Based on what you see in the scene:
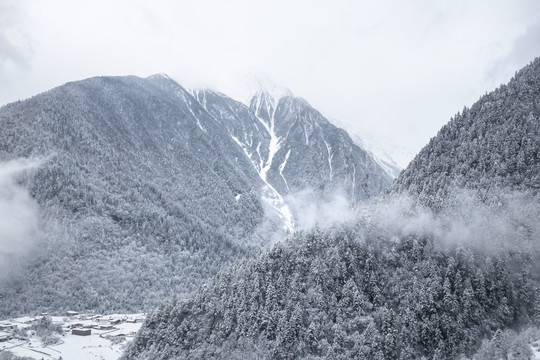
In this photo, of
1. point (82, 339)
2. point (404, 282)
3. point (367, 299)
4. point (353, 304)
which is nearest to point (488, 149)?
point (404, 282)

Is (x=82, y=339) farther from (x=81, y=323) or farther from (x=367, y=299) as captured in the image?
(x=367, y=299)

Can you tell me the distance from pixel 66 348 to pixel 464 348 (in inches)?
4432

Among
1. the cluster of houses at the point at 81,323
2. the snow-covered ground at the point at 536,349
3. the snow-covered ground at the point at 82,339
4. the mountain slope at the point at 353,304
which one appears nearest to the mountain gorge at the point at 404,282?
the mountain slope at the point at 353,304

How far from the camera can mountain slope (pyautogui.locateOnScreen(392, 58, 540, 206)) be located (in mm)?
113688

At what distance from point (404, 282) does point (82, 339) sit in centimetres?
10546

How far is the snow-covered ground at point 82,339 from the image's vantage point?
132250 mm

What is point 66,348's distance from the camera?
138625mm

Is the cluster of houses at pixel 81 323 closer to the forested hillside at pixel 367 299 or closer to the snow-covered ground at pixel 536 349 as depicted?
the forested hillside at pixel 367 299

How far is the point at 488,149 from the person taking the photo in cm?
12219

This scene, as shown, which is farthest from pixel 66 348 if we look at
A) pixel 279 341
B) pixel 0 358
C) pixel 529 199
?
pixel 529 199

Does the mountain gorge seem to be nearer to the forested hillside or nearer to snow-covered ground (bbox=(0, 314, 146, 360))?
the forested hillside

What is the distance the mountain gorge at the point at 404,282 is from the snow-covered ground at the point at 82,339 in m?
29.3

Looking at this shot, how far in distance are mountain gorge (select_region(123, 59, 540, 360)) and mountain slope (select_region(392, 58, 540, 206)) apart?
1.39ft

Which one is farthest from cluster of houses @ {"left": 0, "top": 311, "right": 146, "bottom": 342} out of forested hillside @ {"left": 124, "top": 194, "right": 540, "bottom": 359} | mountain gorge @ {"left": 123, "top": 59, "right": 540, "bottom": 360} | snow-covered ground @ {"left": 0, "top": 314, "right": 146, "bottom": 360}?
forested hillside @ {"left": 124, "top": 194, "right": 540, "bottom": 359}
